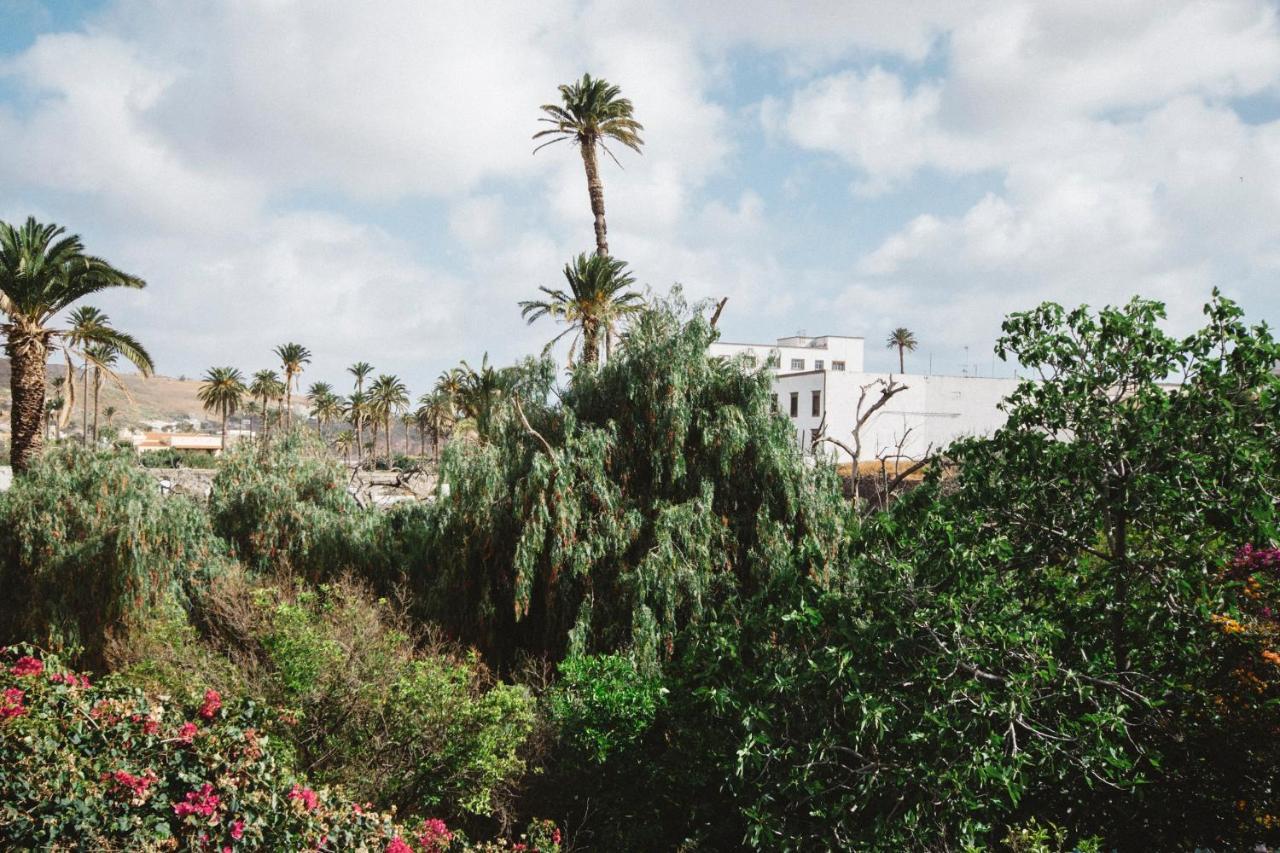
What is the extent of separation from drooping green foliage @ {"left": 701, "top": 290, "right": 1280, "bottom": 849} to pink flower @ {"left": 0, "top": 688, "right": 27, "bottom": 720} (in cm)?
556

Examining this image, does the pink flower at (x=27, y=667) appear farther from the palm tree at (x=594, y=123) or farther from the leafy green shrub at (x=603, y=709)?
the palm tree at (x=594, y=123)

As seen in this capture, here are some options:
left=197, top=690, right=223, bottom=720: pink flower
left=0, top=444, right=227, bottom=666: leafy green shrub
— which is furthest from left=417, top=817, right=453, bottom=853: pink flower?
left=0, top=444, right=227, bottom=666: leafy green shrub

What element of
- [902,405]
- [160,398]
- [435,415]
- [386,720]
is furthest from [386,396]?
[160,398]

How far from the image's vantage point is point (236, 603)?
15.1 metres

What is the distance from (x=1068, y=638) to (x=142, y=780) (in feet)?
24.2

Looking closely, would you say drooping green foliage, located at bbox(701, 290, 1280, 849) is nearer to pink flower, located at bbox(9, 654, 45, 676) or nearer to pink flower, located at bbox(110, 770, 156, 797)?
pink flower, located at bbox(110, 770, 156, 797)

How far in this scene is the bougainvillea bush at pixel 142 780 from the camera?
6418 mm

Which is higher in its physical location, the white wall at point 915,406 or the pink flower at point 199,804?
the white wall at point 915,406

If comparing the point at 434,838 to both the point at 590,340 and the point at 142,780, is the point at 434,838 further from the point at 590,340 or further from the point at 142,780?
the point at 590,340

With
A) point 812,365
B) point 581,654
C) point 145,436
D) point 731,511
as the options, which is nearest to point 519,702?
point 581,654

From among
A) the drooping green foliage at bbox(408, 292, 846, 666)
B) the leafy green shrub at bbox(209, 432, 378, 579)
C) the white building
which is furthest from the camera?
the white building

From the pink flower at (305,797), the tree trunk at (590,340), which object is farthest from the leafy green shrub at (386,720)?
the tree trunk at (590,340)

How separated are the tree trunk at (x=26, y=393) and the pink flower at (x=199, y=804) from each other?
15.9 metres

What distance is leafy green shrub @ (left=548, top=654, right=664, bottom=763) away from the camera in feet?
36.6
